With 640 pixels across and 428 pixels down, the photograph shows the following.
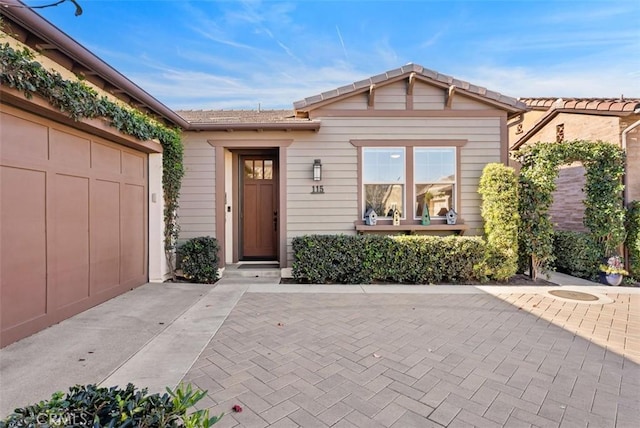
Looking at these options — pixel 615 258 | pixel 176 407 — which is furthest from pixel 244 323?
pixel 615 258

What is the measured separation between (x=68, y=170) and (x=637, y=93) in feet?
36.6

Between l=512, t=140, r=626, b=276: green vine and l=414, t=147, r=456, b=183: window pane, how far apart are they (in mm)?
1383

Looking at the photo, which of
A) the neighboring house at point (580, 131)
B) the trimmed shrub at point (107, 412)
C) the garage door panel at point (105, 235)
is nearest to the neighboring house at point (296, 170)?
the garage door panel at point (105, 235)

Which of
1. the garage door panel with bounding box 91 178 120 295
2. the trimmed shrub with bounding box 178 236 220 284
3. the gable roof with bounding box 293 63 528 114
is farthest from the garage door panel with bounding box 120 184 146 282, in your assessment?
the gable roof with bounding box 293 63 528 114

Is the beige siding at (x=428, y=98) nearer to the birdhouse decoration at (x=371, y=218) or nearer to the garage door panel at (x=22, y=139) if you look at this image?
the birdhouse decoration at (x=371, y=218)

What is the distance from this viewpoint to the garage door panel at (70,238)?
3.75 metres

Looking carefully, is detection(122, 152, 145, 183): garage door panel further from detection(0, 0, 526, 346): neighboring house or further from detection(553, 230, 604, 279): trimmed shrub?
detection(553, 230, 604, 279): trimmed shrub

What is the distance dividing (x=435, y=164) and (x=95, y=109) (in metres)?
6.20

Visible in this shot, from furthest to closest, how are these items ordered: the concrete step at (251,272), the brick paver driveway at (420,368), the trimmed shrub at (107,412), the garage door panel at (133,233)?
the concrete step at (251,272)
the garage door panel at (133,233)
the brick paver driveway at (420,368)
the trimmed shrub at (107,412)

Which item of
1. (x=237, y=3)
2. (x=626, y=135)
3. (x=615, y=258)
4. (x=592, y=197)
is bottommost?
(x=615, y=258)

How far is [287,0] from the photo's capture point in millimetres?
6020

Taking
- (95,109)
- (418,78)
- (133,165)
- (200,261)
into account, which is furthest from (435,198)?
(95,109)

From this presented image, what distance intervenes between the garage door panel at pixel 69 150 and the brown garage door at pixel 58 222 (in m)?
0.01

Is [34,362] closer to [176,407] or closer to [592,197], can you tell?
[176,407]
